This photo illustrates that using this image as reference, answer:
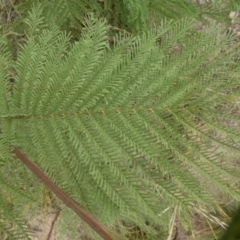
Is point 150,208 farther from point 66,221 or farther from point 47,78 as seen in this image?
point 66,221

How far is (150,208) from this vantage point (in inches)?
33.0

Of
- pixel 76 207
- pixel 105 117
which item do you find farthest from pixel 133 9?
pixel 76 207

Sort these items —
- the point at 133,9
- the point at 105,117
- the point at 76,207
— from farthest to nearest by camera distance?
the point at 133,9, the point at 105,117, the point at 76,207

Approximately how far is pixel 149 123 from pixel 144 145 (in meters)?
0.07

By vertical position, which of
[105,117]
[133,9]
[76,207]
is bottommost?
[76,207]

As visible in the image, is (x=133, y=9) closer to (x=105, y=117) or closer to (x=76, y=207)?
(x=105, y=117)

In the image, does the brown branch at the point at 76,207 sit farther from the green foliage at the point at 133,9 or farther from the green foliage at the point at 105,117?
the green foliage at the point at 133,9

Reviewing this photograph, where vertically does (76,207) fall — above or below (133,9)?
below

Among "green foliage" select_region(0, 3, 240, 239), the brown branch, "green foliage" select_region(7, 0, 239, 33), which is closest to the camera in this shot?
the brown branch

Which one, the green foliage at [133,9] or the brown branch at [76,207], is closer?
the brown branch at [76,207]

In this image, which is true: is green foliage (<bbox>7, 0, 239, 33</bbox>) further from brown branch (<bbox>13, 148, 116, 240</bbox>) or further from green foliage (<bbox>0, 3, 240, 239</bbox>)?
brown branch (<bbox>13, 148, 116, 240</bbox>)

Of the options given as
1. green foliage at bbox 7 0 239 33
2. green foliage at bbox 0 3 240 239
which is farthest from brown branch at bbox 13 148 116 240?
green foliage at bbox 7 0 239 33

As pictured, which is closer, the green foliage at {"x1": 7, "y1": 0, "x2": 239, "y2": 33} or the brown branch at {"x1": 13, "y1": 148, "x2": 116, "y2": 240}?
the brown branch at {"x1": 13, "y1": 148, "x2": 116, "y2": 240}

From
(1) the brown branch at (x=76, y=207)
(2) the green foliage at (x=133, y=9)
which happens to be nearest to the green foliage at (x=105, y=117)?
(1) the brown branch at (x=76, y=207)
